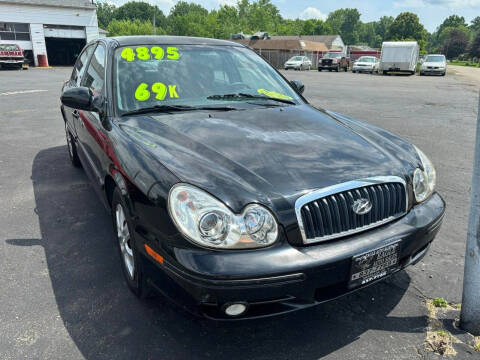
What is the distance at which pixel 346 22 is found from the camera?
151875 millimetres

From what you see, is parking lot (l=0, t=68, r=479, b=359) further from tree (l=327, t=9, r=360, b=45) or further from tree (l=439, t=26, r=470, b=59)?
tree (l=327, t=9, r=360, b=45)

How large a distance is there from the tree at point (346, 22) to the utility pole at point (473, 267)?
159 meters

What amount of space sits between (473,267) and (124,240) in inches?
86.8

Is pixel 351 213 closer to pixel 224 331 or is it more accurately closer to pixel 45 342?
pixel 224 331

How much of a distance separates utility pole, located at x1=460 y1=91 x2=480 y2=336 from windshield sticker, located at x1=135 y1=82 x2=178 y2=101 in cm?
211

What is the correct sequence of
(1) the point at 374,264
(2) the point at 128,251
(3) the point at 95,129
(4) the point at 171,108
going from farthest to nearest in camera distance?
(3) the point at 95,129
(4) the point at 171,108
(2) the point at 128,251
(1) the point at 374,264

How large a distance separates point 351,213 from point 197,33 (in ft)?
245

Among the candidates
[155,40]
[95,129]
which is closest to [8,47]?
[155,40]

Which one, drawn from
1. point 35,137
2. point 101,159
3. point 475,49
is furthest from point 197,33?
point 101,159

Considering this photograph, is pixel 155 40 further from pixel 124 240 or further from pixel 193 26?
pixel 193 26

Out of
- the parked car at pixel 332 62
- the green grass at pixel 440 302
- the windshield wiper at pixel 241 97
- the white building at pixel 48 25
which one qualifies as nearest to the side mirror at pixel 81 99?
the windshield wiper at pixel 241 97

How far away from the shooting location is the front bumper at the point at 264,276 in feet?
5.77

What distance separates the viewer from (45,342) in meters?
2.20

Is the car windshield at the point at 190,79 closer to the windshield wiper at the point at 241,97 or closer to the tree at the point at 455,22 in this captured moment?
the windshield wiper at the point at 241,97
